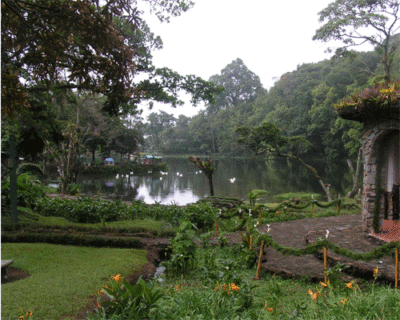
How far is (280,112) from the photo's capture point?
16.4m

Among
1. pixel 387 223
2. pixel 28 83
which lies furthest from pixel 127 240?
pixel 387 223

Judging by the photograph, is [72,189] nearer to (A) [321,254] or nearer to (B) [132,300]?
(A) [321,254]

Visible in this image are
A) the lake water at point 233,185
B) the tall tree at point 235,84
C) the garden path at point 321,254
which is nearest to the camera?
the garden path at point 321,254

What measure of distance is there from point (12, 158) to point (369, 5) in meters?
11.3

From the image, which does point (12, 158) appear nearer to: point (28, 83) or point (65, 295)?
point (28, 83)

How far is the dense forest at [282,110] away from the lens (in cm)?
1564

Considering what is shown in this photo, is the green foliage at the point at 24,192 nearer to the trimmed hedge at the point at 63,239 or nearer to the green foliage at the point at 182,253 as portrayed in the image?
the trimmed hedge at the point at 63,239

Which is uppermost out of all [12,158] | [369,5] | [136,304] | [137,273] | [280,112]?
[369,5]

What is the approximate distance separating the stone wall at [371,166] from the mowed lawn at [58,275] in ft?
12.0

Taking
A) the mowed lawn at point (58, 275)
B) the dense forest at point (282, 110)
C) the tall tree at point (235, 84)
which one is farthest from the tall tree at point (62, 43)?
the tall tree at point (235, 84)

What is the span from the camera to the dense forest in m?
15.6

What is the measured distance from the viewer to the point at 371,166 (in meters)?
5.02

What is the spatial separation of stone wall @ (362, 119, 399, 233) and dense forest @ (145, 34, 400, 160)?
10097 millimetres

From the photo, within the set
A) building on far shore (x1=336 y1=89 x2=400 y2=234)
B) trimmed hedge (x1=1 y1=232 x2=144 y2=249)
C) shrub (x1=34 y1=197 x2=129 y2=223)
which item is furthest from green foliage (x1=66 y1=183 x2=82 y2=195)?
building on far shore (x1=336 y1=89 x2=400 y2=234)
